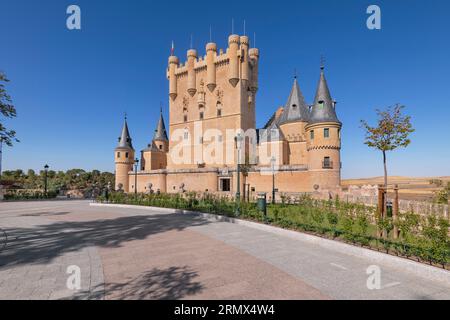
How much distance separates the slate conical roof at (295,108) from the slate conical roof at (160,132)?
2651 centimetres

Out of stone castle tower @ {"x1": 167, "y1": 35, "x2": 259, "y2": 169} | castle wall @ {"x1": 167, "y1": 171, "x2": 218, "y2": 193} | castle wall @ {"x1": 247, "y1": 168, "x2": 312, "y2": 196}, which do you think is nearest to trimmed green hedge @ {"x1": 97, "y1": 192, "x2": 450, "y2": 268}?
castle wall @ {"x1": 247, "y1": 168, "x2": 312, "y2": 196}

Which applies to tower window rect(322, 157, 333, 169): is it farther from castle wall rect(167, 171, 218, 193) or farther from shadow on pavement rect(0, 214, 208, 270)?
shadow on pavement rect(0, 214, 208, 270)

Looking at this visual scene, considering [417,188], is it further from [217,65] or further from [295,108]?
[217,65]

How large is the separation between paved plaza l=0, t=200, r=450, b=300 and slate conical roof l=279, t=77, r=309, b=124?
2785cm

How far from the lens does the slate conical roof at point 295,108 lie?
3303 centimetres

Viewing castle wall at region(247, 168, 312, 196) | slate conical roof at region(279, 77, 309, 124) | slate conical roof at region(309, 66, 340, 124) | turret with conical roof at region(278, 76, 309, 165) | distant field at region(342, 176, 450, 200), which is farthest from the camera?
slate conical roof at region(279, 77, 309, 124)

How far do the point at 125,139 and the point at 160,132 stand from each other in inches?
339

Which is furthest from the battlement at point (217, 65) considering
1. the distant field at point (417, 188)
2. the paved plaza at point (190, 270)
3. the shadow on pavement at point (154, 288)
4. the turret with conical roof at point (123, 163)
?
the shadow on pavement at point (154, 288)

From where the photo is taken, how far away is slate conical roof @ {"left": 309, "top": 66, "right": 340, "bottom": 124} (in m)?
25.0

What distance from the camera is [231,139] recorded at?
36156 millimetres

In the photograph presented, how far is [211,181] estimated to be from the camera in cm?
3197

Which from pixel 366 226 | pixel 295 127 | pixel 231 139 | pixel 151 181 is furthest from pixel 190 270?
pixel 151 181

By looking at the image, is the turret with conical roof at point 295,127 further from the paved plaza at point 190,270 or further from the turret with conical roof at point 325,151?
the paved plaza at point 190,270
